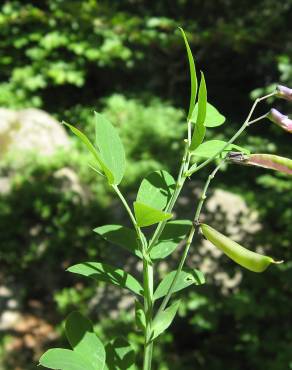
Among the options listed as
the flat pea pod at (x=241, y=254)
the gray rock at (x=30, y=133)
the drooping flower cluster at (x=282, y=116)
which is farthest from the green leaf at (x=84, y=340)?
the gray rock at (x=30, y=133)

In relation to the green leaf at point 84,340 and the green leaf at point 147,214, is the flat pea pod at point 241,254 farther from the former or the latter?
the green leaf at point 84,340

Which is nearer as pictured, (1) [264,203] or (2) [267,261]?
(2) [267,261]

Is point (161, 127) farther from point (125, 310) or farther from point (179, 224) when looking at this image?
point (179, 224)

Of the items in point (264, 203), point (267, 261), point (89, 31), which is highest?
point (267, 261)

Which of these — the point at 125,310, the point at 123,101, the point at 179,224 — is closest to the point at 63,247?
the point at 125,310

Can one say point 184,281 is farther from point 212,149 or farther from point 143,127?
point 143,127
